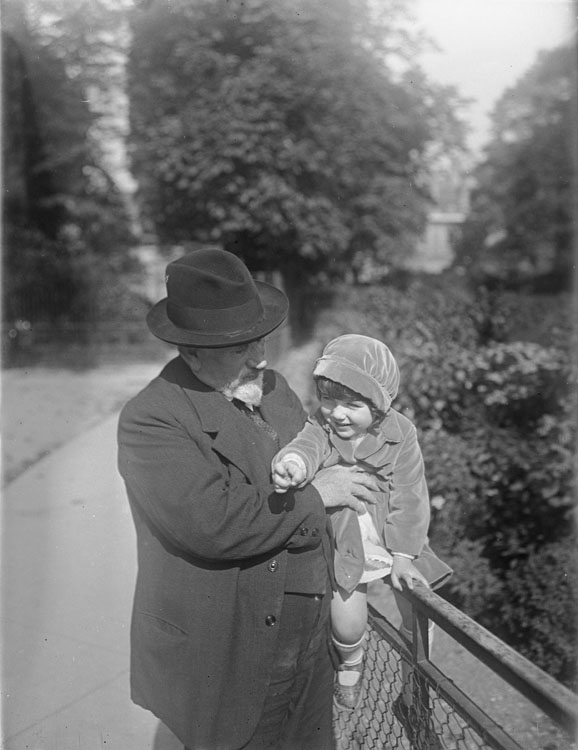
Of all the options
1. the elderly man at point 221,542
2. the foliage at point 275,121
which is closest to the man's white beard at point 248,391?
the elderly man at point 221,542

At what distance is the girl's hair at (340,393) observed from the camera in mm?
1869

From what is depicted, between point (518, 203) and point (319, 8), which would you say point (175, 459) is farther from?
point (518, 203)

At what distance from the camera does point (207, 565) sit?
5.96 ft

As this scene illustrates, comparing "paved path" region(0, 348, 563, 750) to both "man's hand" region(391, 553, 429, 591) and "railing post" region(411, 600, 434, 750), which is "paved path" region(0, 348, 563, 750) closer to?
"railing post" region(411, 600, 434, 750)

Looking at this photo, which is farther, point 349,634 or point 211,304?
point 349,634

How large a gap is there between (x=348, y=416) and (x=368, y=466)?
16cm

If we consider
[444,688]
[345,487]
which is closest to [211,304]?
[345,487]

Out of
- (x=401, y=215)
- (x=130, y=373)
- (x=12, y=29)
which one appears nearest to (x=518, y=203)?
(x=401, y=215)

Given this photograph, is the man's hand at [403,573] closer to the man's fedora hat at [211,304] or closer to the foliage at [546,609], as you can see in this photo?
the man's fedora hat at [211,304]

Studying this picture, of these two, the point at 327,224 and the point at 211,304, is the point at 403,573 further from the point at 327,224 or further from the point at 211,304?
the point at 327,224

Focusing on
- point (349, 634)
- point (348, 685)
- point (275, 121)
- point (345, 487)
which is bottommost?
point (275, 121)

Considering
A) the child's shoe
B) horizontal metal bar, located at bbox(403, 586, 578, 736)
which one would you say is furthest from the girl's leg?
horizontal metal bar, located at bbox(403, 586, 578, 736)

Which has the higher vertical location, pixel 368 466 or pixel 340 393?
pixel 340 393

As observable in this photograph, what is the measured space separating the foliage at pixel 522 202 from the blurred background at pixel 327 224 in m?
0.05
